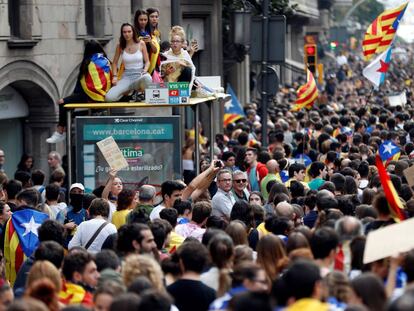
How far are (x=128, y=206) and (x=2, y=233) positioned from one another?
3.89ft

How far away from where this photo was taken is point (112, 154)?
54.1ft

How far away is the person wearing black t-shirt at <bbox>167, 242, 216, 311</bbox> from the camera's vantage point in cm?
1045

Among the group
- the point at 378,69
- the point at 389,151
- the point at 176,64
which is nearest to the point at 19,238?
the point at 176,64

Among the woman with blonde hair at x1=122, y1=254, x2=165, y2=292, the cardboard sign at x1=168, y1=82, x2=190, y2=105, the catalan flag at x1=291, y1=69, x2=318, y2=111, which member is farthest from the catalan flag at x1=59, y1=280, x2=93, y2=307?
the catalan flag at x1=291, y1=69, x2=318, y2=111

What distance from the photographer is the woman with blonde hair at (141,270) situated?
401 inches

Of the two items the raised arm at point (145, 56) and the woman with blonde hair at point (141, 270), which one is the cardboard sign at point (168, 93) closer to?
the raised arm at point (145, 56)

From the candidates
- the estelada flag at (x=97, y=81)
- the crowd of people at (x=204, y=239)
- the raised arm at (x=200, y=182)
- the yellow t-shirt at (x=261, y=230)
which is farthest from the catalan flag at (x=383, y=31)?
the yellow t-shirt at (x=261, y=230)

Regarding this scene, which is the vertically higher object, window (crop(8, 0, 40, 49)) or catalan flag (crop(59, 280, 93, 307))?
window (crop(8, 0, 40, 49))

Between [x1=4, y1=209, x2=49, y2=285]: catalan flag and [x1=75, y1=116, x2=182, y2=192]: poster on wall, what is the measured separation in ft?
10.8

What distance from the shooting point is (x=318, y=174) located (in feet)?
61.7

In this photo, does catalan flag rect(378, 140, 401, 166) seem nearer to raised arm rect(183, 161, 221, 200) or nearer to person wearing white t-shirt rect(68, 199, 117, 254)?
raised arm rect(183, 161, 221, 200)

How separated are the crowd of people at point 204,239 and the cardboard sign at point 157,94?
561 mm

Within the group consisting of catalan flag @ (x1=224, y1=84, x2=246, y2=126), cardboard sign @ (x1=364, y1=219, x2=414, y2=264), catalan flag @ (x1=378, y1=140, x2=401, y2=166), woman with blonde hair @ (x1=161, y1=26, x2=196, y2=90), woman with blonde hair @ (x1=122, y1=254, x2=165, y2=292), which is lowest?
catalan flag @ (x1=224, y1=84, x2=246, y2=126)

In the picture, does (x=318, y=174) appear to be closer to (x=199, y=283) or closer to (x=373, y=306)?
(x=199, y=283)
